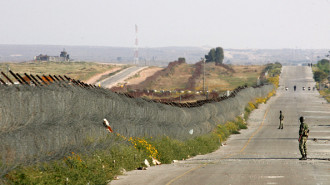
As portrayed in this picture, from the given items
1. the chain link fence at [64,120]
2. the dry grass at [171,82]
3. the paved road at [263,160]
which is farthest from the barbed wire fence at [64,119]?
the dry grass at [171,82]

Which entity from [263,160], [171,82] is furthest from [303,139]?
[171,82]

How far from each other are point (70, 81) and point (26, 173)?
8649mm

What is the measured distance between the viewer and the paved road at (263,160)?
889 inches

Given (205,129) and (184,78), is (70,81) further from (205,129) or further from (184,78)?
(184,78)

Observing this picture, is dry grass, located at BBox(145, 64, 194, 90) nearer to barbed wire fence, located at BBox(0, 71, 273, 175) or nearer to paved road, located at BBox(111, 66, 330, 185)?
paved road, located at BBox(111, 66, 330, 185)

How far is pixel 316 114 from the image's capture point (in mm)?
85188

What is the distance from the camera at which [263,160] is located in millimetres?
32688

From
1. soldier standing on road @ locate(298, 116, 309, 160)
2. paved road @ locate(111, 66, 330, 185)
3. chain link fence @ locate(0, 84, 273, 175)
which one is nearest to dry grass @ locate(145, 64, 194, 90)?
paved road @ locate(111, 66, 330, 185)

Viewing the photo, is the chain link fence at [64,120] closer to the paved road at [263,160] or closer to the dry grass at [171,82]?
the paved road at [263,160]

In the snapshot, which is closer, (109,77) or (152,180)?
(152,180)

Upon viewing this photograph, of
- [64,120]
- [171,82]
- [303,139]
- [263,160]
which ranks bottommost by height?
[171,82]

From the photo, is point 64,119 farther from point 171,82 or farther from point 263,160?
point 171,82

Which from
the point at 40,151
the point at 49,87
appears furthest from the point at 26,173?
the point at 49,87

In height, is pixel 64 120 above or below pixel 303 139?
above
